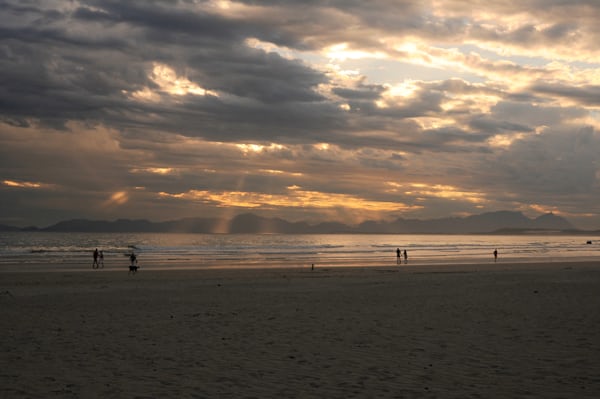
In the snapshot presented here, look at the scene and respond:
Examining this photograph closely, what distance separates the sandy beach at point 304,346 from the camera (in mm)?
8953

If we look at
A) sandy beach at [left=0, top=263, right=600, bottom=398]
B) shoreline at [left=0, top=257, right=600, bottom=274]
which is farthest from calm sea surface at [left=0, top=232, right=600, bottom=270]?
sandy beach at [left=0, top=263, right=600, bottom=398]

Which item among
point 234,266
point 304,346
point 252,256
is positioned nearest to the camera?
point 304,346

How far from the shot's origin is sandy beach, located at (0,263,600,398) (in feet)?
29.4

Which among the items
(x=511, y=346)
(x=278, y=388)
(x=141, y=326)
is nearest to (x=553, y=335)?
(x=511, y=346)

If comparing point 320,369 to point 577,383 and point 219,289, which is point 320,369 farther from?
point 219,289

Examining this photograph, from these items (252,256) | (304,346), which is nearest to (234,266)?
(252,256)

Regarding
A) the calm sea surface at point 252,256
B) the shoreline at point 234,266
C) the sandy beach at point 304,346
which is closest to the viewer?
the sandy beach at point 304,346

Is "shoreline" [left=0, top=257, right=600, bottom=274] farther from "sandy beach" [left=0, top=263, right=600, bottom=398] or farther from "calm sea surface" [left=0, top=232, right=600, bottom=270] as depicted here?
"sandy beach" [left=0, top=263, right=600, bottom=398]

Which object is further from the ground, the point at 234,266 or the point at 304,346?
the point at 304,346

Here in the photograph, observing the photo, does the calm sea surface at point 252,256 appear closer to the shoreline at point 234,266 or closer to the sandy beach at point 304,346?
the shoreline at point 234,266

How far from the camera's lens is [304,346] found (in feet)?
40.2

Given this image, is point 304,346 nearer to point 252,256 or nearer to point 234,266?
point 234,266

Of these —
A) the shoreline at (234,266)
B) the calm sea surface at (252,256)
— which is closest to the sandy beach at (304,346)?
the shoreline at (234,266)

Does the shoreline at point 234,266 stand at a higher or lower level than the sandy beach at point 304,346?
lower
